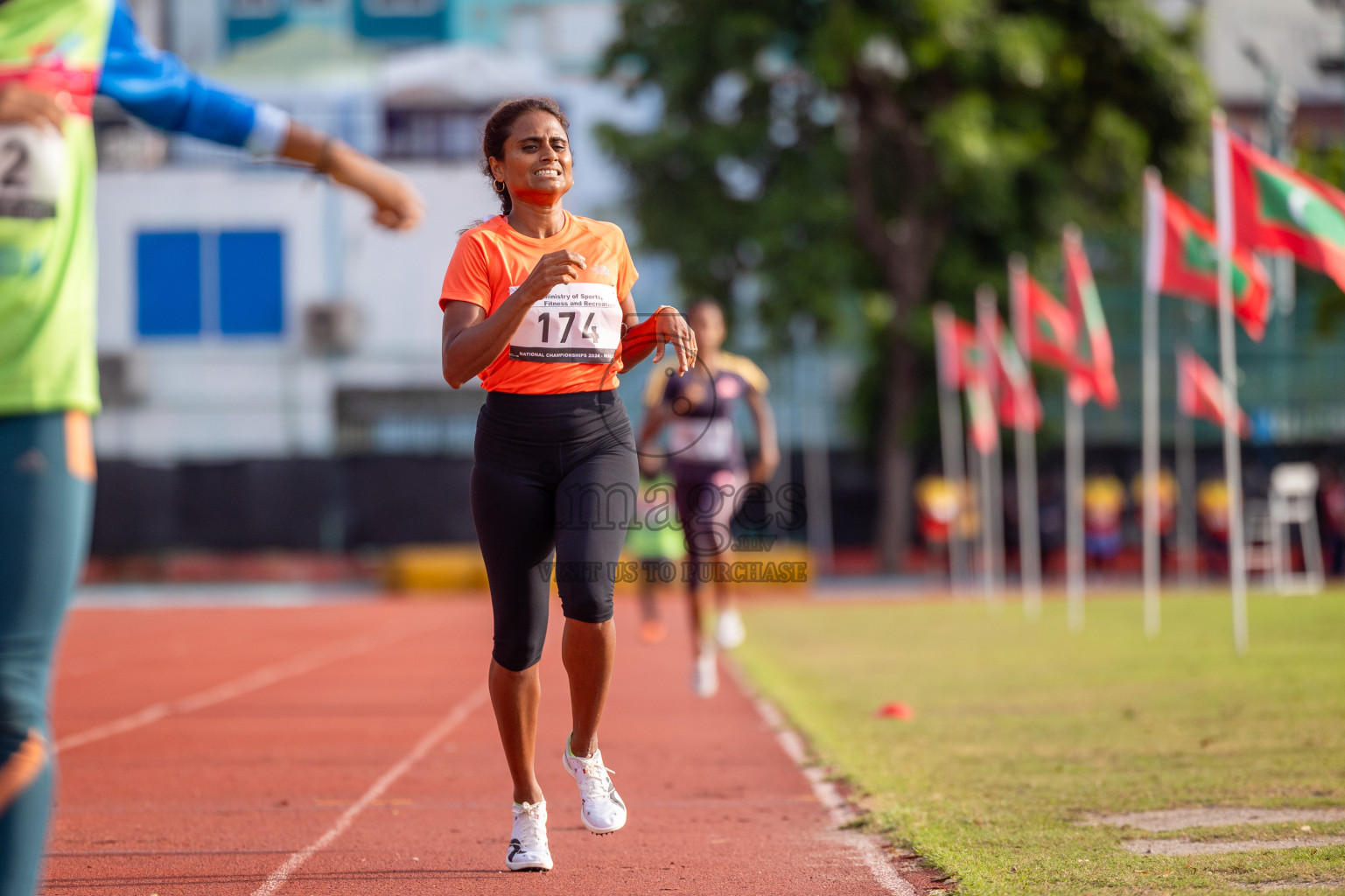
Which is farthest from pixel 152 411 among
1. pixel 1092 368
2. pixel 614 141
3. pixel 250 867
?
pixel 250 867

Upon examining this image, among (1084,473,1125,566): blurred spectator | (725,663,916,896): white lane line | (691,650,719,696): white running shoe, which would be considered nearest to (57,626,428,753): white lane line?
(691,650,719,696): white running shoe

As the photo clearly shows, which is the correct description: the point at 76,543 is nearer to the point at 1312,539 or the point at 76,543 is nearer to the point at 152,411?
the point at 1312,539

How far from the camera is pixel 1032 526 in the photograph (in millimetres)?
28594

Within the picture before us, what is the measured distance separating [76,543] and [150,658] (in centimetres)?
1236

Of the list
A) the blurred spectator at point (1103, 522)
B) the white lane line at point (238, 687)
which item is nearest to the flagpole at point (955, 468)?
the blurred spectator at point (1103, 522)

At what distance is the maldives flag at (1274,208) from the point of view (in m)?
10.2

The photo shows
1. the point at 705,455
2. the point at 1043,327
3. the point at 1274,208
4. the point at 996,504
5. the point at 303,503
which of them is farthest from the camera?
the point at 303,503

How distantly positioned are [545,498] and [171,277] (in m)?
36.3

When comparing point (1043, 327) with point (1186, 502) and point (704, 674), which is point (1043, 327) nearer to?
point (704, 674)

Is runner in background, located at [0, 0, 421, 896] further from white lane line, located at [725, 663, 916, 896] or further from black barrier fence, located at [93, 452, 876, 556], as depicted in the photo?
black barrier fence, located at [93, 452, 876, 556]

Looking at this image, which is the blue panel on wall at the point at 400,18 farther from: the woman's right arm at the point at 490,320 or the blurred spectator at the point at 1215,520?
the woman's right arm at the point at 490,320

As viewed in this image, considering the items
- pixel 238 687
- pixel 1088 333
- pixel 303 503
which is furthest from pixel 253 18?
pixel 238 687

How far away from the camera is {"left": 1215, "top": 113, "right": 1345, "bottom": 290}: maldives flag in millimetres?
10164

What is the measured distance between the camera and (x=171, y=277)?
3888 cm
